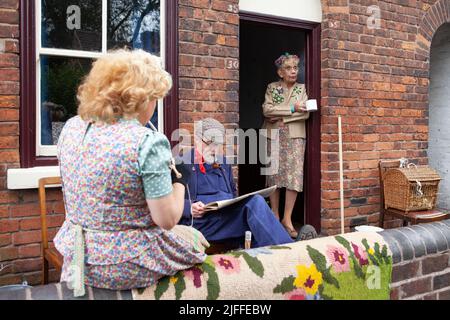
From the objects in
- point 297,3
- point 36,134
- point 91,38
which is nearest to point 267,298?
point 36,134

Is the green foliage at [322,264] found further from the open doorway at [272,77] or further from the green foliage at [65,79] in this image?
the open doorway at [272,77]

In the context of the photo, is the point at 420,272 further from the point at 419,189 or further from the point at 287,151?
the point at 287,151

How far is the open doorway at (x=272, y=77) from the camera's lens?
4.27 metres

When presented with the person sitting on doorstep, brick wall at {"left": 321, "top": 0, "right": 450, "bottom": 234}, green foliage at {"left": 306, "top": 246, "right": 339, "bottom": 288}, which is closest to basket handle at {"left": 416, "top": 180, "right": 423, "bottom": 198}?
brick wall at {"left": 321, "top": 0, "right": 450, "bottom": 234}

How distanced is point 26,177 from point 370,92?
3.32m

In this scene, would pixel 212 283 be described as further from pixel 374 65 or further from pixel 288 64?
pixel 374 65

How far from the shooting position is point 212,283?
1663 millimetres

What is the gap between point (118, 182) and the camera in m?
1.48

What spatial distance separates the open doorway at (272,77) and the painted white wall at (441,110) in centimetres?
209

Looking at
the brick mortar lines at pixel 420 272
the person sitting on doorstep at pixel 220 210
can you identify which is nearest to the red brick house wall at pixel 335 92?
the person sitting on doorstep at pixel 220 210

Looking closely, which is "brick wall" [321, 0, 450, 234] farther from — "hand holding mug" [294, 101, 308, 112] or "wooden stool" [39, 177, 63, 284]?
"wooden stool" [39, 177, 63, 284]

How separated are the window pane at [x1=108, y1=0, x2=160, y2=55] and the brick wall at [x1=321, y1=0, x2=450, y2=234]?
1.72 m

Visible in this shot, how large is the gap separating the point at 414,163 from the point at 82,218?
13.7 feet

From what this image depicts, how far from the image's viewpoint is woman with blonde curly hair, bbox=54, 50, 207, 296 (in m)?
1.47
